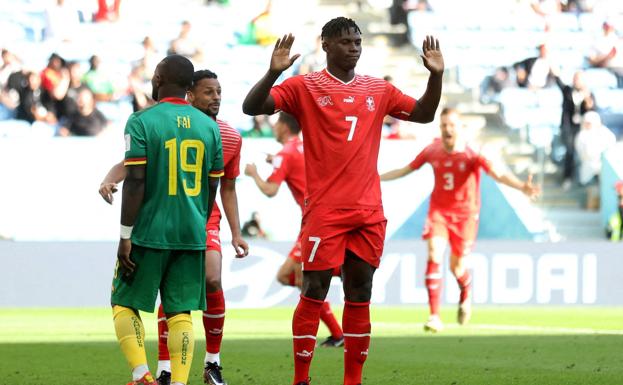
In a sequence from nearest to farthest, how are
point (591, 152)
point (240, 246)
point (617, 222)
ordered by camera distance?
point (240, 246) < point (617, 222) < point (591, 152)

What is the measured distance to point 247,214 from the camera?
18.1 meters

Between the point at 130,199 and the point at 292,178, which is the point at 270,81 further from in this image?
the point at 292,178

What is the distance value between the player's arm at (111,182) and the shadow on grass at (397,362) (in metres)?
1.74

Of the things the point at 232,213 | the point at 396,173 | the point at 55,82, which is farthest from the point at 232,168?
the point at 55,82

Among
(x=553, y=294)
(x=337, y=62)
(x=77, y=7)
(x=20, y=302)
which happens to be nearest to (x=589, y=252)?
(x=553, y=294)

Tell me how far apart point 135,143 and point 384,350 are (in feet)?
16.4

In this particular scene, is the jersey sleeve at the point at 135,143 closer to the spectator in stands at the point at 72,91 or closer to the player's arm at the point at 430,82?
the player's arm at the point at 430,82

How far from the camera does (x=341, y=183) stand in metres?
7.53

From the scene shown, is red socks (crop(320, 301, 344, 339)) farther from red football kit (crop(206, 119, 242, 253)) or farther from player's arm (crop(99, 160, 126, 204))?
player's arm (crop(99, 160, 126, 204))

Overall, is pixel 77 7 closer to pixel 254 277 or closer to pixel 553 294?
pixel 254 277

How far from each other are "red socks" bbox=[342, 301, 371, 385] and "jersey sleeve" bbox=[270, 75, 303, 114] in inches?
47.3

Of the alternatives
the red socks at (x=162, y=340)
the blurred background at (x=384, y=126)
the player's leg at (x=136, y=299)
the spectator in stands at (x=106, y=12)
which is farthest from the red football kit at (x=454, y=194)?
the spectator in stands at (x=106, y=12)

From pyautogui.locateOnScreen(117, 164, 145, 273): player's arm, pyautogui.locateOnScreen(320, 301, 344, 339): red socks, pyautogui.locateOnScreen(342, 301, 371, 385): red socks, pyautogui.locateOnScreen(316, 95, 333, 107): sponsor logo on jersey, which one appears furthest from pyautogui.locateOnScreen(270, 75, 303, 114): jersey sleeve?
pyautogui.locateOnScreen(320, 301, 344, 339): red socks

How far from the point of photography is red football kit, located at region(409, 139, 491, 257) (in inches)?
553
